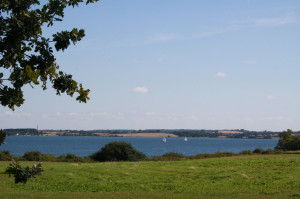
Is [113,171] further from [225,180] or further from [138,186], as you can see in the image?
[225,180]

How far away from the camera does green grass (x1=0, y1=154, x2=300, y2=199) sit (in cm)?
1956

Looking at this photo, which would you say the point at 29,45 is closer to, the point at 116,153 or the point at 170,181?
the point at 170,181

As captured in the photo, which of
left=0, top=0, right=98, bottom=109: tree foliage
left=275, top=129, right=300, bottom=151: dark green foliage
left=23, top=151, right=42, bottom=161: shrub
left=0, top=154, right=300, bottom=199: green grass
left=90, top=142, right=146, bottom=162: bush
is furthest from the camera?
left=275, top=129, right=300, bottom=151: dark green foliage

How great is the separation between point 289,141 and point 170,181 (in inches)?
1294

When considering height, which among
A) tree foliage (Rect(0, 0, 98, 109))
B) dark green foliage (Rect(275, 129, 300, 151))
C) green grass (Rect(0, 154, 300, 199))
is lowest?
green grass (Rect(0, 154, 300, 199))

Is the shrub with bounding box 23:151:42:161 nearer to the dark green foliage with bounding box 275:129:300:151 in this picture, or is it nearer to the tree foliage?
the dark green foliage with bounding box 275:129:300:151

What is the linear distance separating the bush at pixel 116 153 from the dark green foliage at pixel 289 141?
1972 centimetres

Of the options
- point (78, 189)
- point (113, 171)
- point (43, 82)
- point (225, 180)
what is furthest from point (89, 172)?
point (43, 82)

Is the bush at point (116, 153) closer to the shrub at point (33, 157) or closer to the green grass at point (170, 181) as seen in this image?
the shrub at point (33, 157)

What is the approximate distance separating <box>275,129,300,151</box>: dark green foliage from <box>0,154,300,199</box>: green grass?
2114 centimetres

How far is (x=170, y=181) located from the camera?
2402cm

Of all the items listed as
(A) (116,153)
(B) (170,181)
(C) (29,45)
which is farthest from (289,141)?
(C) (29,45)

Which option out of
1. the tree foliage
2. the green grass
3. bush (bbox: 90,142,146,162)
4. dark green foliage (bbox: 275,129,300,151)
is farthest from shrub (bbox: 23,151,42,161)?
the tree foliage

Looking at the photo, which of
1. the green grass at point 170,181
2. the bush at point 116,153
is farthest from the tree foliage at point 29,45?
the bush at point 116,153
